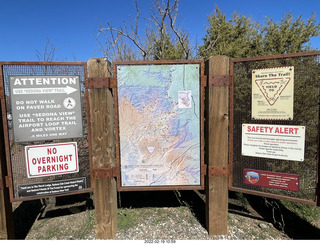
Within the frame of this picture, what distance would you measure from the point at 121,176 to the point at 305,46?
662 inches

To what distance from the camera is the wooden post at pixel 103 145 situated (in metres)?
2.44

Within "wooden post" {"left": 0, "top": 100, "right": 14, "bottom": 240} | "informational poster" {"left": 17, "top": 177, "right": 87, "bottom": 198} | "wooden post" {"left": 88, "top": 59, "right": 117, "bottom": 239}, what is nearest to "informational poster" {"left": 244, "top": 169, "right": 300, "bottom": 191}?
"wooden post" {"left": 88, "top": 59, "right": 117, "bottom": 239}

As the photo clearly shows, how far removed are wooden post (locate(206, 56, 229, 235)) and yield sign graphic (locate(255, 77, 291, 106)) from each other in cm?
42

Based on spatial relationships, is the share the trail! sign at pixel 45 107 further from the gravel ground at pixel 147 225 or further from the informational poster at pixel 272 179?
the informational poster at pixel 272 179

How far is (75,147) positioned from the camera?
2.49m

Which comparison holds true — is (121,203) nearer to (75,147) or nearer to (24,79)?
(75,147)

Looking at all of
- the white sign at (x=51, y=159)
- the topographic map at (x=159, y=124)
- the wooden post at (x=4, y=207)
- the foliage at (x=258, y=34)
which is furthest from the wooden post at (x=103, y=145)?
the foliage at (x=258, y=34)

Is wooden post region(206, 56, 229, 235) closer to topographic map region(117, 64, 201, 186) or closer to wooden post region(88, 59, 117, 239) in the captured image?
topographic map region(117, 64, 201, 186)

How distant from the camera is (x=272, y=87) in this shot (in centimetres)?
232

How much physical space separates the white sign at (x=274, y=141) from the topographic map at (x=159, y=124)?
2.19ft

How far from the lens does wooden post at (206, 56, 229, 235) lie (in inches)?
95.9

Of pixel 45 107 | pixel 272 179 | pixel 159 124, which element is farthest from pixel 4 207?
pixel 272 179

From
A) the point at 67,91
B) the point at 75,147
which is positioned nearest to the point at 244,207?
the point at 75,147

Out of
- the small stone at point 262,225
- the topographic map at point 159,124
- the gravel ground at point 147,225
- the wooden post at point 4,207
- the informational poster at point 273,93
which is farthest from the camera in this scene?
the small stone at point 262,225
